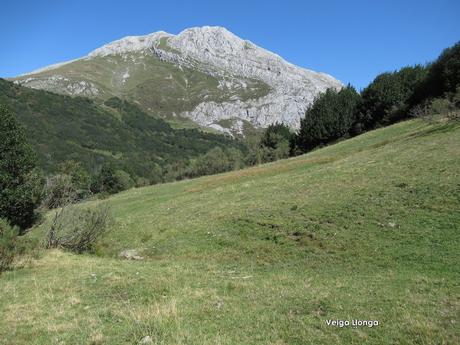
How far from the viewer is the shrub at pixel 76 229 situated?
2544cm

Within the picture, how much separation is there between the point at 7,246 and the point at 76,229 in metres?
6.76

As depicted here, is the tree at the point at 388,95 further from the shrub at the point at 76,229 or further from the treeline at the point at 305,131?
the shrub at the point at 76,229

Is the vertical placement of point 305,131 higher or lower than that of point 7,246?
higher

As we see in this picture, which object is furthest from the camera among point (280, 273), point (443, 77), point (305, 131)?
point (305, 131)

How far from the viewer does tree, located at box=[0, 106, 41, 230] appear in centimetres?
3481

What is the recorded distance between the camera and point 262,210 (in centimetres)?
2589

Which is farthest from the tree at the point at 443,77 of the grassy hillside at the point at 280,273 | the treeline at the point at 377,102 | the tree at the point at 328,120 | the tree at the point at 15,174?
the tree at the point at 15,174

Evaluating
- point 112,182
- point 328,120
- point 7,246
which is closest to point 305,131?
point 328,120

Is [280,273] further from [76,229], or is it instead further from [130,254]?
[76,229]

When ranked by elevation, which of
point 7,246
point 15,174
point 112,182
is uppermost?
point 15,174

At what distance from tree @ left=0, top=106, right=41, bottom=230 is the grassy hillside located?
1068cm

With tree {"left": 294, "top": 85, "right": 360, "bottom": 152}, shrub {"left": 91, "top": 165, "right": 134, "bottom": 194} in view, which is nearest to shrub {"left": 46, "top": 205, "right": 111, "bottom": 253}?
tree {"left": 294, "top": 85, "right": 360, "bottom": 152}

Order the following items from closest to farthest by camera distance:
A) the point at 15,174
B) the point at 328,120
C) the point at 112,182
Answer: the point at 15,174
the point at 328,120
the point at 112,182

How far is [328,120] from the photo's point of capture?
92.6m
